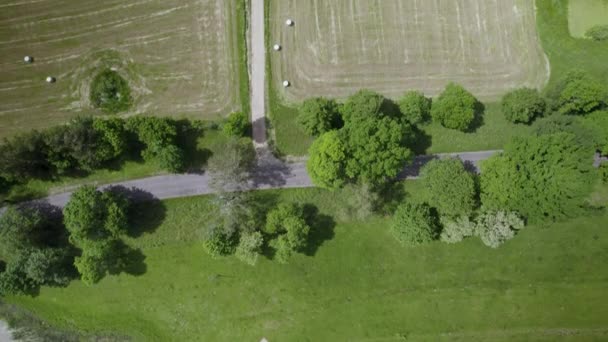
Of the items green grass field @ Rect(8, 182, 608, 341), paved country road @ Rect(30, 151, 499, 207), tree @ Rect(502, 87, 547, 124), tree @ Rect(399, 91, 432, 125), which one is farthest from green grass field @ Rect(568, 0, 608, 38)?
tree @ Rect(399, 91, 432, 125)

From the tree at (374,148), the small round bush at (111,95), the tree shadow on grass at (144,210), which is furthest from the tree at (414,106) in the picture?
the small round bush at (111,95)

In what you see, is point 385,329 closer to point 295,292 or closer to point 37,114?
point 295,292

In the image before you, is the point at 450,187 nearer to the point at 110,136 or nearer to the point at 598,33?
the point at 598,33

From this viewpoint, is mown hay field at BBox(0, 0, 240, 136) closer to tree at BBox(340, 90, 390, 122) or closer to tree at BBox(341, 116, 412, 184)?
tree at BBox(340, 90, 390, 122)

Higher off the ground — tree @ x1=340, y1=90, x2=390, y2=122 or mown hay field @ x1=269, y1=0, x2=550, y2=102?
mown hay field @ x1=269, y1=0, x2=550, y2=102

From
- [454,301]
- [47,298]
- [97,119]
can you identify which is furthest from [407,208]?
[47,298]

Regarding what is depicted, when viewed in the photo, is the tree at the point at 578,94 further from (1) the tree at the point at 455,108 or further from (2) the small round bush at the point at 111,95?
(2) the small round bush at the point at 111,95

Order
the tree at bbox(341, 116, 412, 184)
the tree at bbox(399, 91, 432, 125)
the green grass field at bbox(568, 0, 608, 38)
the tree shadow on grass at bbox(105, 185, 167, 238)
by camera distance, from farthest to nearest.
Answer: the green grass field at bbox(568, 0, 608, 38), the tree shadow on grass at bbox(105, 185, 167, 238), the tree at bbox(399, 91, 432, 125), the tree at bbox(341, 116, 412, 184)
